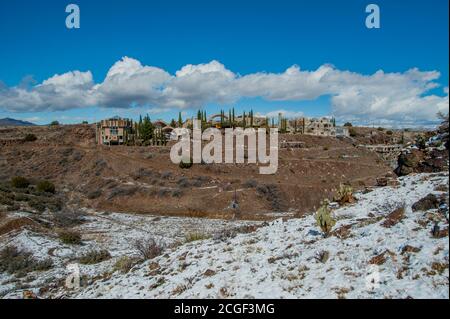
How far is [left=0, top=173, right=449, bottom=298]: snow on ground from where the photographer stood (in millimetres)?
7234

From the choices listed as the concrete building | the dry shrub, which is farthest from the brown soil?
the dry shrub

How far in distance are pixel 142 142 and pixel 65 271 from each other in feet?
165

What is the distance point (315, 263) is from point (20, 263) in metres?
14.5

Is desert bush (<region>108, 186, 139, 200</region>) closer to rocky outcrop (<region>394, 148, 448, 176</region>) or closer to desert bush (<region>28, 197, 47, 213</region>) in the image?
desert bush (<region>28, 197, 47, 213</region>)

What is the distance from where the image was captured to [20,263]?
56.6 ft

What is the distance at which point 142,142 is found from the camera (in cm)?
6500

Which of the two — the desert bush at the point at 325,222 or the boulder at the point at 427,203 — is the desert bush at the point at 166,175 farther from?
the boulder at the point at 427,203

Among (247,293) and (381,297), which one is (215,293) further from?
(381,297)

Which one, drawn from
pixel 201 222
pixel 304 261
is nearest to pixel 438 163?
pixel 304 261

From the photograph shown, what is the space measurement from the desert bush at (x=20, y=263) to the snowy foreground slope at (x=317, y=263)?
6.86m

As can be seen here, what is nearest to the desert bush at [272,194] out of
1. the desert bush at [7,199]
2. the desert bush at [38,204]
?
the desert bush at [38,204]

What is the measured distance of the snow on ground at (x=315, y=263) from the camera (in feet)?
23.7

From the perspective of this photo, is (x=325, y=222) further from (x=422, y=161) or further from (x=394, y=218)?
(x=422, y=161)

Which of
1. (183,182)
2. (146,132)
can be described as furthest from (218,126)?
(183,182)
